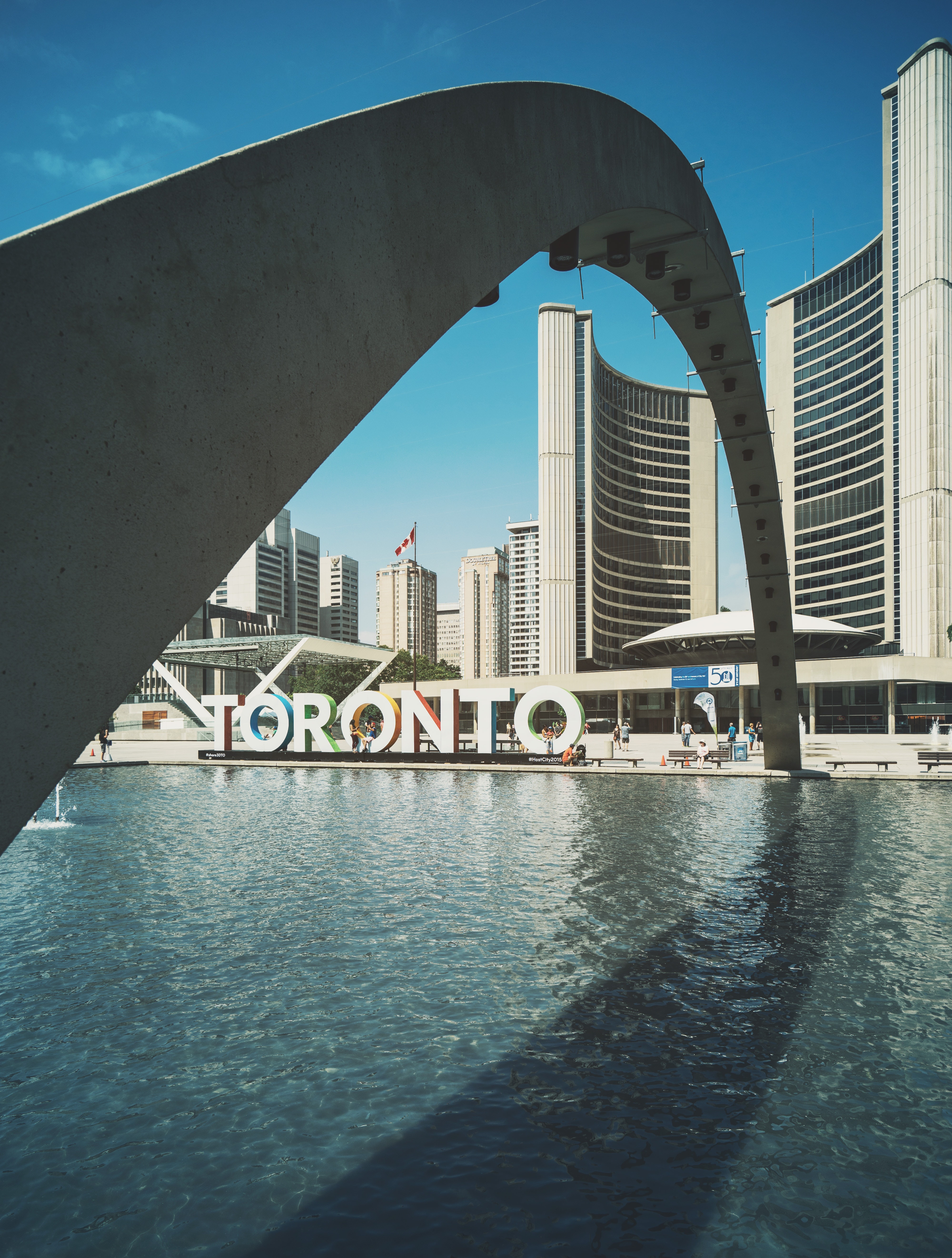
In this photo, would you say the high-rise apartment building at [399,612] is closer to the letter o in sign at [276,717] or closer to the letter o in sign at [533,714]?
the letter o in sign at [276,717]

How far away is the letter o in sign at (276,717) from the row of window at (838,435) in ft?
303

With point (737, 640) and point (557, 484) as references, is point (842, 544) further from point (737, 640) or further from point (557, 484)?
point (557, 484)

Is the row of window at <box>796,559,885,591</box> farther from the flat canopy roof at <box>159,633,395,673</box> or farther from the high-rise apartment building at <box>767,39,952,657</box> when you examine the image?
the flat canopy roof at <box>159,633,395,673</box>

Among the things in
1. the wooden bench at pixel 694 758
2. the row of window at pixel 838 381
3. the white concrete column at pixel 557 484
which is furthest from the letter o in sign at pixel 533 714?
the row of window at pixel 838 381

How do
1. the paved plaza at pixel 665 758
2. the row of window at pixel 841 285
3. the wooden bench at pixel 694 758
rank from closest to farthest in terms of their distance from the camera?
1. the paved plaza at pixel 665 758
2. the wooden bench at pixel 694 758
3. the row of window at pixel 841 285

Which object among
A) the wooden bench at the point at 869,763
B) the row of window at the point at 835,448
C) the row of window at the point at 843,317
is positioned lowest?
the wooden bench at the point at 869,763

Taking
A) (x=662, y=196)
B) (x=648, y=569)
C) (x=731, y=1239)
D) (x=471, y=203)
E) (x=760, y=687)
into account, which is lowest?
(x=731, y=1239)

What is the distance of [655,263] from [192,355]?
34.0 ft

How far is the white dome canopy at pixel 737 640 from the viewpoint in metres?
72.1

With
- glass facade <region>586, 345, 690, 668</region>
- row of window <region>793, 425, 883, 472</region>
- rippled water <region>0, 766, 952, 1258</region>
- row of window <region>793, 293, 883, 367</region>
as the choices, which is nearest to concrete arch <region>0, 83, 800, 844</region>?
rippled water <region>0, 766, 952, 1258</region>

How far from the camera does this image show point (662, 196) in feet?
31.1

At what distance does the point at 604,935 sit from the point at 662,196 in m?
8.47

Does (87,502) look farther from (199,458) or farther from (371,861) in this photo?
(371,861)

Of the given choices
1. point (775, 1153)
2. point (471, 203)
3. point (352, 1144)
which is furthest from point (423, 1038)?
point (471, 203)
